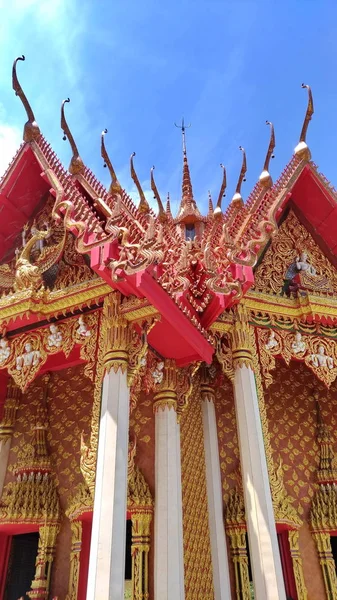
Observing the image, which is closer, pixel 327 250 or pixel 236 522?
pixel 236 522

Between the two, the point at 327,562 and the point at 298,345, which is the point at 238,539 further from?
the point at 298,345

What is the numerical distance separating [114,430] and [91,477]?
59cm

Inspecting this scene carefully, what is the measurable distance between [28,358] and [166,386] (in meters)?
1.96

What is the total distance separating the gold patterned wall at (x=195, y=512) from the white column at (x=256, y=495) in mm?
1028

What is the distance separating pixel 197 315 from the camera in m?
6.63

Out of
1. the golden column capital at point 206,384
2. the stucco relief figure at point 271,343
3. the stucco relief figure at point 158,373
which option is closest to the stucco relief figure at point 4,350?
the stucco relief figure at point 158,373

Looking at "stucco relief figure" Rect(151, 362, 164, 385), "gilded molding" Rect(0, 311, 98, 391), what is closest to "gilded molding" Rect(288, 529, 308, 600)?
"stucco relief figure" Rect(151, 362, 164, 385)

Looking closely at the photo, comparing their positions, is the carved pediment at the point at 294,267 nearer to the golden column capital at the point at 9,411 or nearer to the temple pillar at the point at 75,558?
the temple pillar at the point at 75,558

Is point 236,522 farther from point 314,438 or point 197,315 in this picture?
point 197,315

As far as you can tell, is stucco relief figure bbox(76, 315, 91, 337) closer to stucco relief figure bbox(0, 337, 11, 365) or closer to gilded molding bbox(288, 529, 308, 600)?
stucco relief figure bbox(0, 337, 11, 365)

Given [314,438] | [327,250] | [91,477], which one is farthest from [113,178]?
[314,438]

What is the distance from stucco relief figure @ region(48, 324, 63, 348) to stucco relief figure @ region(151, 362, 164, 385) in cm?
135

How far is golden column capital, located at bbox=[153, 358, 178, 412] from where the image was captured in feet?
22.1

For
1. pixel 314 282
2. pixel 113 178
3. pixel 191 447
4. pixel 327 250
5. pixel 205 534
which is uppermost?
pixel 113 178
